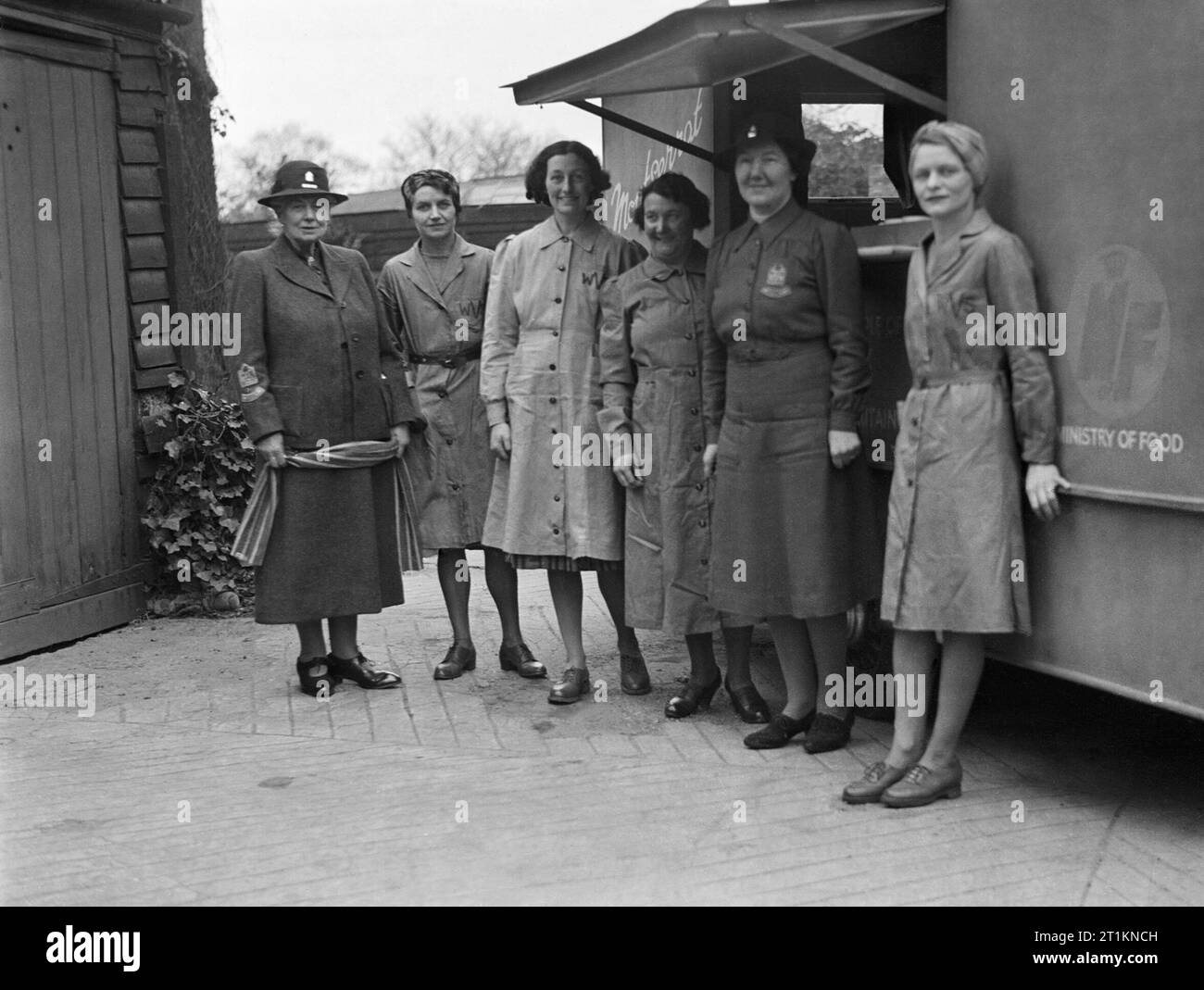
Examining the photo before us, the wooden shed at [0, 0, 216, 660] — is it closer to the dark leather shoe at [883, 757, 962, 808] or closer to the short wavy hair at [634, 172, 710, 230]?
the short wavy hair at [634, 172, 710, 230]

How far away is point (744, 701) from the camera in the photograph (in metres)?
5.36

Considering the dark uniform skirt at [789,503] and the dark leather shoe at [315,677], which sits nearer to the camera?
the dark uniform skirt at [789,503]

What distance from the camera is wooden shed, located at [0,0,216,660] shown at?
6.61m

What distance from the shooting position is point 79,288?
7.05 metres

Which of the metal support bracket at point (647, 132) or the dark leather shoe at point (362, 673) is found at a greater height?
the metal support bracket at point (647, 132)

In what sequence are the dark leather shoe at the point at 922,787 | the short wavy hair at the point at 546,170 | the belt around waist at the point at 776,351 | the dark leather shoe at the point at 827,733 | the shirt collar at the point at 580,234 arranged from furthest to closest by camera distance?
the shirt collar at the point at 580,234 < the short wavy hair at the point at 546,170 < the dark leather shoe at the point at 827,733 < the belt around waist at the point at 776,351 < the dark leather shoe at the point at 922,787

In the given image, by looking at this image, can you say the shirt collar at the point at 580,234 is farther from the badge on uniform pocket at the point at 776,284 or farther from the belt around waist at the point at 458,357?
the badge on uniform pocket at the point at 776,284

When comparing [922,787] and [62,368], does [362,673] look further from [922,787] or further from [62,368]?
[922,787]

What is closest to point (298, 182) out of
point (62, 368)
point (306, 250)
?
point (306, 250)

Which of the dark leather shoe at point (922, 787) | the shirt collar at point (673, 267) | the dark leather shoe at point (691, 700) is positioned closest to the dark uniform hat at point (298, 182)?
the shirt collar at point (673, 267)

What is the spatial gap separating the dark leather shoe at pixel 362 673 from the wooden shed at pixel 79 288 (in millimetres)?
1663

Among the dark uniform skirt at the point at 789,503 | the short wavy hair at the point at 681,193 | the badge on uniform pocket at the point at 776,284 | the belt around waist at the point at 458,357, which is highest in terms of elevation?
the short wavy hair at the point at 681,193

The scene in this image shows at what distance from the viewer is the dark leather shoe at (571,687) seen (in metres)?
5.65

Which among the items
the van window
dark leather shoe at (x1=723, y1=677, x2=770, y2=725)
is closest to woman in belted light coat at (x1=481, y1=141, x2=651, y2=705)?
dark leather shoe at (x1=723, y1=677, x2=770, y2=725)
